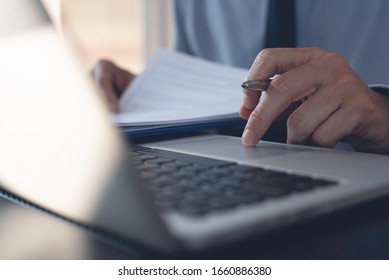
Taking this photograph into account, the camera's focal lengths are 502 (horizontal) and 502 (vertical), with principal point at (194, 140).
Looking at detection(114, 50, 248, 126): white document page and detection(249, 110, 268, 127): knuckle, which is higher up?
detection(249, 110, 268, 127): knuckle

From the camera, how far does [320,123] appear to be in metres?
0.60

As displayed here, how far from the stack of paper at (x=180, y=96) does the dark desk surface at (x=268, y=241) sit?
0.23 meters

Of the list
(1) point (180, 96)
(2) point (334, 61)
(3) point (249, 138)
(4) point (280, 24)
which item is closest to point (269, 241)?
(3) point (249, 138)

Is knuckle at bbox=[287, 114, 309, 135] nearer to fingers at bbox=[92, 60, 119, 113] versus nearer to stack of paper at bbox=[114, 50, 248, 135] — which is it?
stack of paper at bbox=[114, 50, 248, 135]

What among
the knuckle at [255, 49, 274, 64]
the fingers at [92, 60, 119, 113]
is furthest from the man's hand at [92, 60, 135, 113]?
the knuckle at [255, 49, 274, 64]

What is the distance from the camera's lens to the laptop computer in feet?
0.90

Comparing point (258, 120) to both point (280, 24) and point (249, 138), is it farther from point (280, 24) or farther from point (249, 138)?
point (280, 24)

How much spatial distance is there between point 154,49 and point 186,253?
156cm

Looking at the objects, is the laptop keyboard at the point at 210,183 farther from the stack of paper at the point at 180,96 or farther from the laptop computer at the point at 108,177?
the stack of paper at the point at 180,96

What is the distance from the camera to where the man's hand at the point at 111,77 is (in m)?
1.01

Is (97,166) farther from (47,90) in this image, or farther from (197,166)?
(197,166)

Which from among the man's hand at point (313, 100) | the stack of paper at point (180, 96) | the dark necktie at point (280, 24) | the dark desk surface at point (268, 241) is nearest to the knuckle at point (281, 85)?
the man's hand at point (313, 100)

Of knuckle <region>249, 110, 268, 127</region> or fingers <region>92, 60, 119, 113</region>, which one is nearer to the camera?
knuckle <region>249, 110, 268, 127</region>

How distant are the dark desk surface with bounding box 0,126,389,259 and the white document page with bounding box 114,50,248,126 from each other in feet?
0.85
